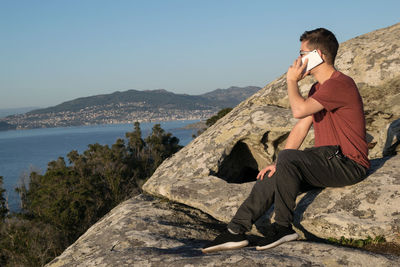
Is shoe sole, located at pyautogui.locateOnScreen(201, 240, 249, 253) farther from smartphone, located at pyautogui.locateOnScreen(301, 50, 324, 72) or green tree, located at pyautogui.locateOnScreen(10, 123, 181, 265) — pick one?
green tree, located at pyautogui.locateOnScreen(10, 123, 181, 265)

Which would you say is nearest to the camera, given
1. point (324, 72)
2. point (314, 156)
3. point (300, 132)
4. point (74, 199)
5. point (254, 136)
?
point (314, 156)

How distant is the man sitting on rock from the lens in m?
3.84

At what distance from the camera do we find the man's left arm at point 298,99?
3.90 m

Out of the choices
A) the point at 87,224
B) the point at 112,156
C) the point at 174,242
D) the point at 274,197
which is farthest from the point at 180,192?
the point at 112,156

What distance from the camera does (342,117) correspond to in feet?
13.5

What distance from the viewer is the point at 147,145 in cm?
3900

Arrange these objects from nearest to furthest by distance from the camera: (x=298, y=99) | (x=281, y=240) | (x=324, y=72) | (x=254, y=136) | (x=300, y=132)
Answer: (x=281, y=240)
(x=298, y=99)
(x=324, y=72)
(x=300, y=132)
(x=254, y=136)

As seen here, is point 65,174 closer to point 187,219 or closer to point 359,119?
point 187,219

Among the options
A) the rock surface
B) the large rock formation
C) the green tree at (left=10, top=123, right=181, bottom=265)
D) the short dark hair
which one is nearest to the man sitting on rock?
the short dark hair

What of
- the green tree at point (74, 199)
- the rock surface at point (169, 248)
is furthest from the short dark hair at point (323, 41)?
the green tree at point (74, 199)

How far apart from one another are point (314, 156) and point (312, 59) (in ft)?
3.71

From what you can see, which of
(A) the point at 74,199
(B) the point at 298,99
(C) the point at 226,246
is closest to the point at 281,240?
(C) the point at 226,246

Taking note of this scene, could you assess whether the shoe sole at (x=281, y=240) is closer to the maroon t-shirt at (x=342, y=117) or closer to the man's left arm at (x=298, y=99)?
the maroon t-shirt at (x=342, y=117)

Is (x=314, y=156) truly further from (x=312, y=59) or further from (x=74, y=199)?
(x=74, y=199)
